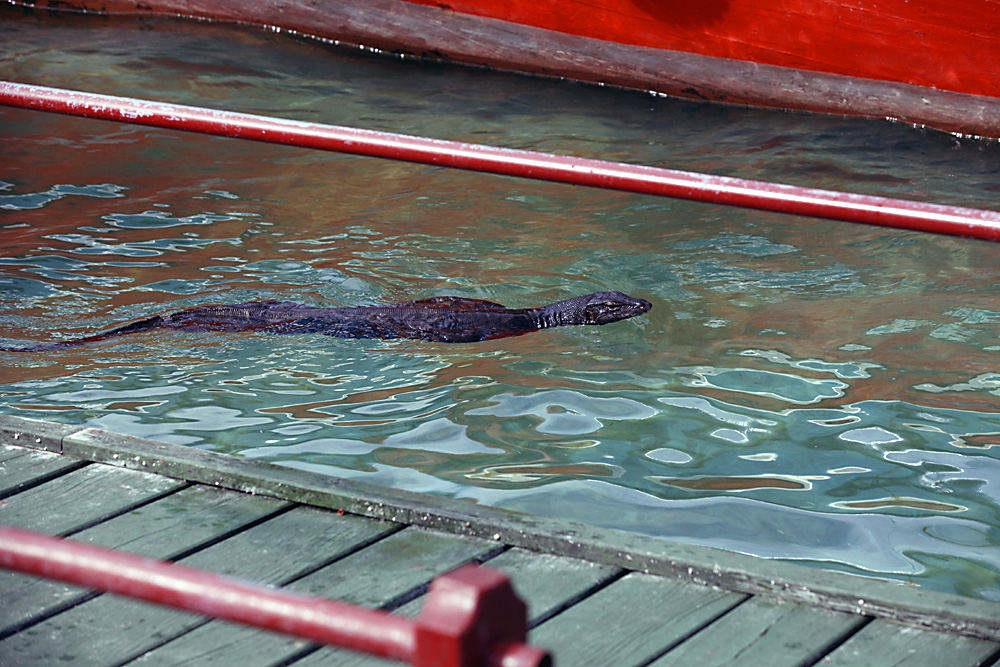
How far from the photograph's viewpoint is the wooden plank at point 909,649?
2.09 metres

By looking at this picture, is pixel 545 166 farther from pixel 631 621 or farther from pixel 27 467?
pixel 27 467

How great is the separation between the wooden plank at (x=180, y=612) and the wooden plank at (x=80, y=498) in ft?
1.21

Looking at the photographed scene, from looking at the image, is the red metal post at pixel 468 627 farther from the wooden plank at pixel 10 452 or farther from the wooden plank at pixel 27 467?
the wooden plank at pixel 10 452

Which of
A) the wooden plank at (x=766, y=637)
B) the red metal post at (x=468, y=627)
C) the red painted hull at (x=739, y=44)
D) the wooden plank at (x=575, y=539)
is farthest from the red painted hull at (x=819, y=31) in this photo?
the red metal post at (x=468, y=627)

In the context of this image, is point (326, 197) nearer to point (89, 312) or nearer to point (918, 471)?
A: point (89, 312)

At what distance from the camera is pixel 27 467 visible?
295cm

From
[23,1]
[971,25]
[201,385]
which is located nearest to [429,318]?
[201,385]

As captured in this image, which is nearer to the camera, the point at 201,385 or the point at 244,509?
the point at 244,509

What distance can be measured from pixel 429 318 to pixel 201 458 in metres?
2.76

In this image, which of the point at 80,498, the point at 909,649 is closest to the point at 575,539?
the point at 909,649

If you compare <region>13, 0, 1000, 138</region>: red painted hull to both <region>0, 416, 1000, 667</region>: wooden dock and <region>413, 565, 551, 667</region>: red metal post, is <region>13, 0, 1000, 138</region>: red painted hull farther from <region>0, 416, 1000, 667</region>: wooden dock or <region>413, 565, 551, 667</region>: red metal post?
<region>413, 565, 551, 667</region>: red metal post

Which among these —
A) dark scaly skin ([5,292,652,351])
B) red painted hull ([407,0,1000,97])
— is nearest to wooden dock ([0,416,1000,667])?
dark scaly skin ([5,292,652,351])

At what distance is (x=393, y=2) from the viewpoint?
435 inches

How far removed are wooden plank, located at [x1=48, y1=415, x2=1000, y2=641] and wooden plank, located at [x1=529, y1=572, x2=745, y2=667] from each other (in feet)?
0.17
